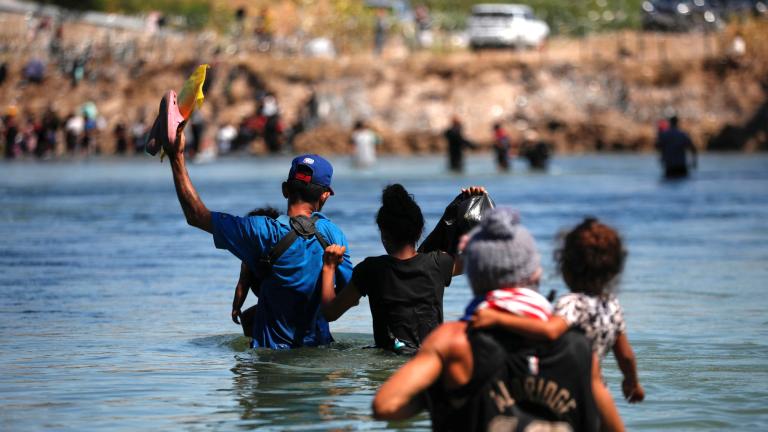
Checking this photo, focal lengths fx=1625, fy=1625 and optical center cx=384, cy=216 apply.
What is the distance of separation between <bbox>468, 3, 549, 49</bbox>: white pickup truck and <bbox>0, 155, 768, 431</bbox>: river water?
1321 inches

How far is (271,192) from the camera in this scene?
29453mm

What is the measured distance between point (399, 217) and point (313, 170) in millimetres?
679

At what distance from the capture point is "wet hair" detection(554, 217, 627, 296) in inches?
213

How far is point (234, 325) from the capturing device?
1123cm

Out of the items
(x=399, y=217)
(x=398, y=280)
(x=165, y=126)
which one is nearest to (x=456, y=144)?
(x=398, y=280)

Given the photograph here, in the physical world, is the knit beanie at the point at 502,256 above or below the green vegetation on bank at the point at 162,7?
below

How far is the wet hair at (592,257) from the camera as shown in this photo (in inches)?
213

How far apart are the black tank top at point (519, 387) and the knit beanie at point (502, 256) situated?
17 centimetres

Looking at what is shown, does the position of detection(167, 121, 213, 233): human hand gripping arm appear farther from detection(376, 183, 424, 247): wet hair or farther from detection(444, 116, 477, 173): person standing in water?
detection(444, 116, 477, 173): person standing in water

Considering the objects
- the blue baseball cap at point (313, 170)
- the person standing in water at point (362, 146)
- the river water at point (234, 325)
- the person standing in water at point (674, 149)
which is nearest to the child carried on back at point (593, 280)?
the river water at point (234, 325)

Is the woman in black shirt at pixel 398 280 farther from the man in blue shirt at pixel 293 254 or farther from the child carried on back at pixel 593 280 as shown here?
the child carried on back at pixel 593 280

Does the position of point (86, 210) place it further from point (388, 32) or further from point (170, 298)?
point (388, 32)

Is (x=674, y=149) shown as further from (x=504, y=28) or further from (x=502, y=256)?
(x=504, y=28)

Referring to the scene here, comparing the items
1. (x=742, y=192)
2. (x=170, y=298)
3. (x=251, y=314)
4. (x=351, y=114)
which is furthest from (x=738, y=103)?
(x=251, y=314)
